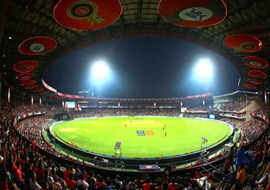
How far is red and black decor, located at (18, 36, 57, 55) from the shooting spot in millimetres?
15136

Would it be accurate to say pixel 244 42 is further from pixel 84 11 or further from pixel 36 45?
pixel 36 45

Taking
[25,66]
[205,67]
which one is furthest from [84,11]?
[205,67]

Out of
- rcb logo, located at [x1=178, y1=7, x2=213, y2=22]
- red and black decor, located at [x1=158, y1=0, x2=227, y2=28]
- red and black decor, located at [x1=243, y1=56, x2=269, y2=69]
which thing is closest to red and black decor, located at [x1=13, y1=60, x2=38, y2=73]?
red and black decor, located at [x1=158, y1=0, x2=227, y2=28]

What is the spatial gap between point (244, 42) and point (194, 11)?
21.2ft

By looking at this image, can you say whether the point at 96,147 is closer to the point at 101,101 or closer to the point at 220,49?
the point at 220,49

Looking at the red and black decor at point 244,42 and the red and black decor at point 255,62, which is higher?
the red and black decor at point 244,42

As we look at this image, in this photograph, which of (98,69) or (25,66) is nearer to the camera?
(25,66)

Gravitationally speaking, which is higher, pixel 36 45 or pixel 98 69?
pixel 98 69

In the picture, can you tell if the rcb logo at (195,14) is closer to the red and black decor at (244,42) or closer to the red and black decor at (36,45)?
the red and black decor at (244,42)

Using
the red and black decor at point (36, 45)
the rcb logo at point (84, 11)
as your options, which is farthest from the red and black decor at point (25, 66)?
the rcb logo at point (84, 11)

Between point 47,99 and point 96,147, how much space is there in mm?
35991

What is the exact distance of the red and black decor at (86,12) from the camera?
1015 centimetres

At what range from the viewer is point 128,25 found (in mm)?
18953

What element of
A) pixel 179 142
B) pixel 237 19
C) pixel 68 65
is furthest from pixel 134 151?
pixel 68 65
